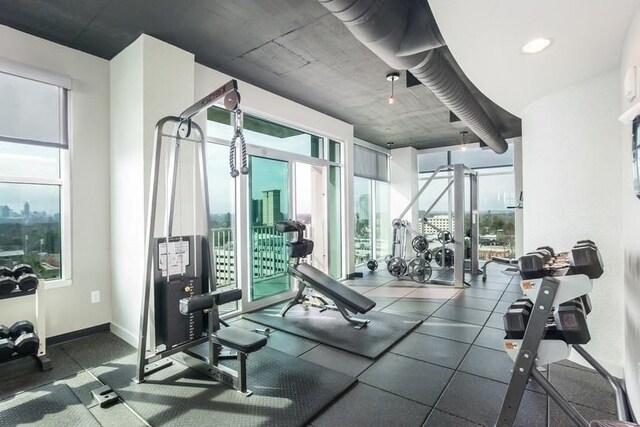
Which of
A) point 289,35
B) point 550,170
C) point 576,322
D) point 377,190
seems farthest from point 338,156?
point 576,322

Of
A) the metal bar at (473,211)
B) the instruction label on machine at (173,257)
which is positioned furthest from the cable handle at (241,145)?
the metal bar at (473,211)

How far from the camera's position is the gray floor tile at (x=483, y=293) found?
195 inches

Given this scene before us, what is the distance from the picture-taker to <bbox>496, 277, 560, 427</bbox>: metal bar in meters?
1.68

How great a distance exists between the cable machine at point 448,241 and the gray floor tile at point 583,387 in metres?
2.97

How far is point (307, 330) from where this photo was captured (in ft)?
11.8

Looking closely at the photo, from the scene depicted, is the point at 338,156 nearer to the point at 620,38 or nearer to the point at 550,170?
the point at 550,170

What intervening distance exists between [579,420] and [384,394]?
1.15 meters

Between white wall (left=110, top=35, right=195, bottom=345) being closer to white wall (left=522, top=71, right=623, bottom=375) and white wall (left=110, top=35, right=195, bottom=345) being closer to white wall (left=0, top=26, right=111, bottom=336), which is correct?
white wall (left=0, top=26, right=111, bottom=336)

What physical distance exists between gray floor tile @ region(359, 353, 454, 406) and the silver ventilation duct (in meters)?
2.51

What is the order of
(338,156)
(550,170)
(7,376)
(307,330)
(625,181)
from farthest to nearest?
(338,156), (307,330), (550,170), (7,376), (625,181)

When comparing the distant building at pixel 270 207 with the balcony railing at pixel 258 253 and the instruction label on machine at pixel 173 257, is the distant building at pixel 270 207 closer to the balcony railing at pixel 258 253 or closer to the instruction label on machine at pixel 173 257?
the balcony railing at pixel 258 253

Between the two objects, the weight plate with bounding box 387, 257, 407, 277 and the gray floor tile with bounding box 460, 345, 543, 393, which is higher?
the weight plate with bounding box 387, 257, 407, 277

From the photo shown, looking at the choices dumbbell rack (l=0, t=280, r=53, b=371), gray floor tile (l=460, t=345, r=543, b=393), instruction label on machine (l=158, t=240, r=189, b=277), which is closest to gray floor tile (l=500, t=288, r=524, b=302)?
gray floor tile (l=460, t=345, r=543, b=393)

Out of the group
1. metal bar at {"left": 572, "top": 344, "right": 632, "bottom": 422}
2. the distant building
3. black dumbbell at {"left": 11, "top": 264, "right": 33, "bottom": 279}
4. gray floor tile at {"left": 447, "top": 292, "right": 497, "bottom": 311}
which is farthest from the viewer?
the distant building
